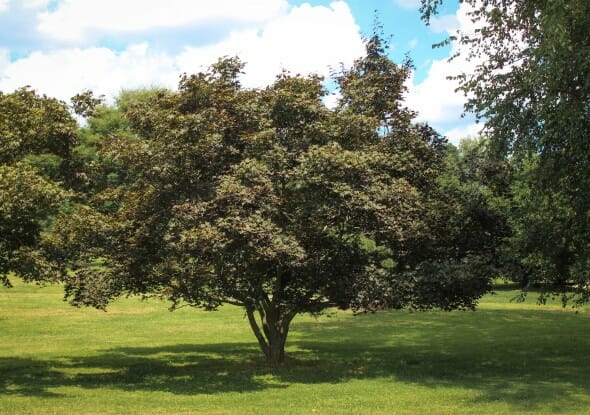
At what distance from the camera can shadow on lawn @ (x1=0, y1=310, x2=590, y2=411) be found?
16.4 metres

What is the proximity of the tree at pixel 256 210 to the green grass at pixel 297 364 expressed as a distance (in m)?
2.25

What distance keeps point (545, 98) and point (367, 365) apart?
10.3m

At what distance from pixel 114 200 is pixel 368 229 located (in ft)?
23.5

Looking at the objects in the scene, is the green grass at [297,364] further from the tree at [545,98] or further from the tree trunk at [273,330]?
the tree at [545,98]

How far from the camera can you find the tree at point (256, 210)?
15.2 m

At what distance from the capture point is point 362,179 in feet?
53.0

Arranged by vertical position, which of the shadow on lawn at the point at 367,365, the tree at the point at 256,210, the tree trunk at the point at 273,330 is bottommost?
the shadow on lawn at the point at 367,365

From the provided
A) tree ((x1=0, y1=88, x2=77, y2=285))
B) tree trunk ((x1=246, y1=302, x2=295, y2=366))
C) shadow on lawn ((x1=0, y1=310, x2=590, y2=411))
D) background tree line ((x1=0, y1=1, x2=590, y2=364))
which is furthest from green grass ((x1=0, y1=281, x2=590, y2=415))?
tree ((x1=0, y1=88, x2=77, y2=285))

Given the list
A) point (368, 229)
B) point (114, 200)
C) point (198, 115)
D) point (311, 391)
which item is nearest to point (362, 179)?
point (368, 229)

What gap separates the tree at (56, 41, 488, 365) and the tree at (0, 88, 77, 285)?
4.20ft

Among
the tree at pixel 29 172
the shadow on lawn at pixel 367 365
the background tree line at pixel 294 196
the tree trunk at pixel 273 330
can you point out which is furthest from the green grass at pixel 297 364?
the tree at pixel 29 172

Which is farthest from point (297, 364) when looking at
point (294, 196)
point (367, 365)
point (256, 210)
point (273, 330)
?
point (256, 210)

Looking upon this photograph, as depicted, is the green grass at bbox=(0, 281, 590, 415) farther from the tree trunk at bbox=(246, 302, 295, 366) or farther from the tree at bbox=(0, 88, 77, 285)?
the tree at bbox=(0, 88, 77, 285)

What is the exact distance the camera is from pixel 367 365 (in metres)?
20.8
